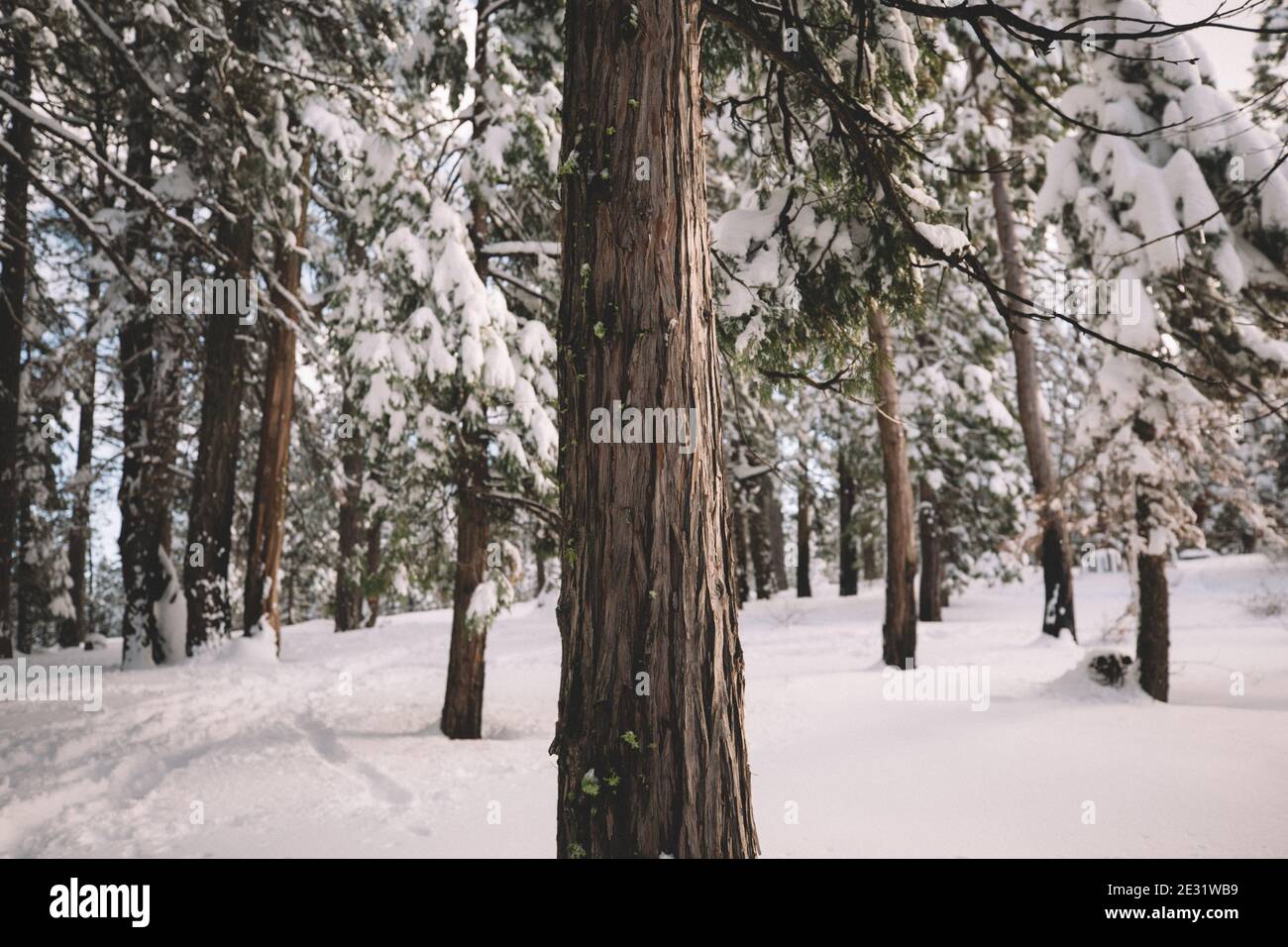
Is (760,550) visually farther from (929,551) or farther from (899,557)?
(899,557)

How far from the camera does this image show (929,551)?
1641 centimetres

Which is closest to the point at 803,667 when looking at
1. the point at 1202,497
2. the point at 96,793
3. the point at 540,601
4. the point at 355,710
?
the point at 1202,497

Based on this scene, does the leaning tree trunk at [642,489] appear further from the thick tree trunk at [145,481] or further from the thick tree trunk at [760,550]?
the thick tree trunk at [760,550]

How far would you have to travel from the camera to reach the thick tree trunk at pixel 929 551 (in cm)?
A: 1612

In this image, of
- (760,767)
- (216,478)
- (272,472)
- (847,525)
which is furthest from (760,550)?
(760,767)

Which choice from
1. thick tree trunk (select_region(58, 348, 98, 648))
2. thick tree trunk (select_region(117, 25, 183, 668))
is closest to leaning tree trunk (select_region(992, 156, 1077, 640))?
thick tree trunk (select_region(117, 25, 183, 668))

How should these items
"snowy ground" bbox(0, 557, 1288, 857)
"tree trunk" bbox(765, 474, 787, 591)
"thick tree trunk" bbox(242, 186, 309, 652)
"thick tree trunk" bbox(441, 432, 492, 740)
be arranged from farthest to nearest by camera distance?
"tree trunk" bbox(765, 474, 787, 591) → "thick tree trunk" bbox(242, 186, 309, 652) → "thick tree trunk" bbox(441, 432, 492, 740) → "snowy ground" bbox(0, 557, 1288, 857)

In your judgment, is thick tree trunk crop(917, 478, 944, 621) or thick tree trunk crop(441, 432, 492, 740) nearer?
thick tree trunk crop(441, 432, 492, 740)

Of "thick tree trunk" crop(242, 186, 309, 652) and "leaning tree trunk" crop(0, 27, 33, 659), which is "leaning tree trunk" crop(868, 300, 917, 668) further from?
"leaning tree trunk" crop(0, 27, 33, 659)

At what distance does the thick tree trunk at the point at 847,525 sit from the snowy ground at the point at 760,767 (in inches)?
335

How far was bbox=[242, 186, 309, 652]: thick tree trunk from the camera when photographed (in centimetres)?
1105

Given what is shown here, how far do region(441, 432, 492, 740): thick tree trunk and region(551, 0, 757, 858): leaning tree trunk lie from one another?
4.57 m
